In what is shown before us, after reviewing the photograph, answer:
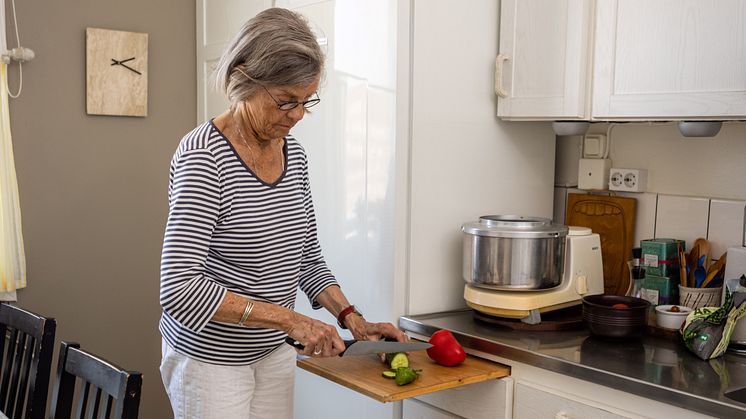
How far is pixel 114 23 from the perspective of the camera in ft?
9.53

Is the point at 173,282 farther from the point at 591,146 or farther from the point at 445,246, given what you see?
the point at 591,146

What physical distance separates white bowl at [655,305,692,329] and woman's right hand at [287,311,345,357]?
80 cm

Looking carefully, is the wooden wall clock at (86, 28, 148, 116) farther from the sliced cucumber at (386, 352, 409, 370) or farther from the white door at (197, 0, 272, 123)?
the sliced cucumber at (386, 352, 409, 370)

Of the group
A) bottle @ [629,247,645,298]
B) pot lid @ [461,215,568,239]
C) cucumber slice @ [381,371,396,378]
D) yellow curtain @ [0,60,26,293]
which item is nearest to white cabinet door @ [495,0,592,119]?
pot lid @ [461,215,568,239]

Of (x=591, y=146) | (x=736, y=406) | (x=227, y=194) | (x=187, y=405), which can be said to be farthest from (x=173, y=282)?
(x=591, y=146)

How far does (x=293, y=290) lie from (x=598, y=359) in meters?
0.66

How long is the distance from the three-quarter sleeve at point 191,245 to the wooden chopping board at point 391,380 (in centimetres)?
37

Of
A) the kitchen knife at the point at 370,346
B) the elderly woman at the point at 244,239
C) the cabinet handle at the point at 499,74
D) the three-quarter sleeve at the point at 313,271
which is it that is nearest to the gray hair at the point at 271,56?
the elderly woman at the point at 244,239

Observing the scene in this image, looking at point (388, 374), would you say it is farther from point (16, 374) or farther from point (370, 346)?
point (16, 374)

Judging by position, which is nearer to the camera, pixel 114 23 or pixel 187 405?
pixel 187 405

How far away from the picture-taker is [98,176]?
289cm

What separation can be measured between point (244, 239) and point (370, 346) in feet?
1.13

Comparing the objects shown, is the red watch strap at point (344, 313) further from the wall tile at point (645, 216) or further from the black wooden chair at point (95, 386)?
the wall tile at point (645, 216)

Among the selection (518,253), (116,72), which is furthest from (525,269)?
(116,72)
